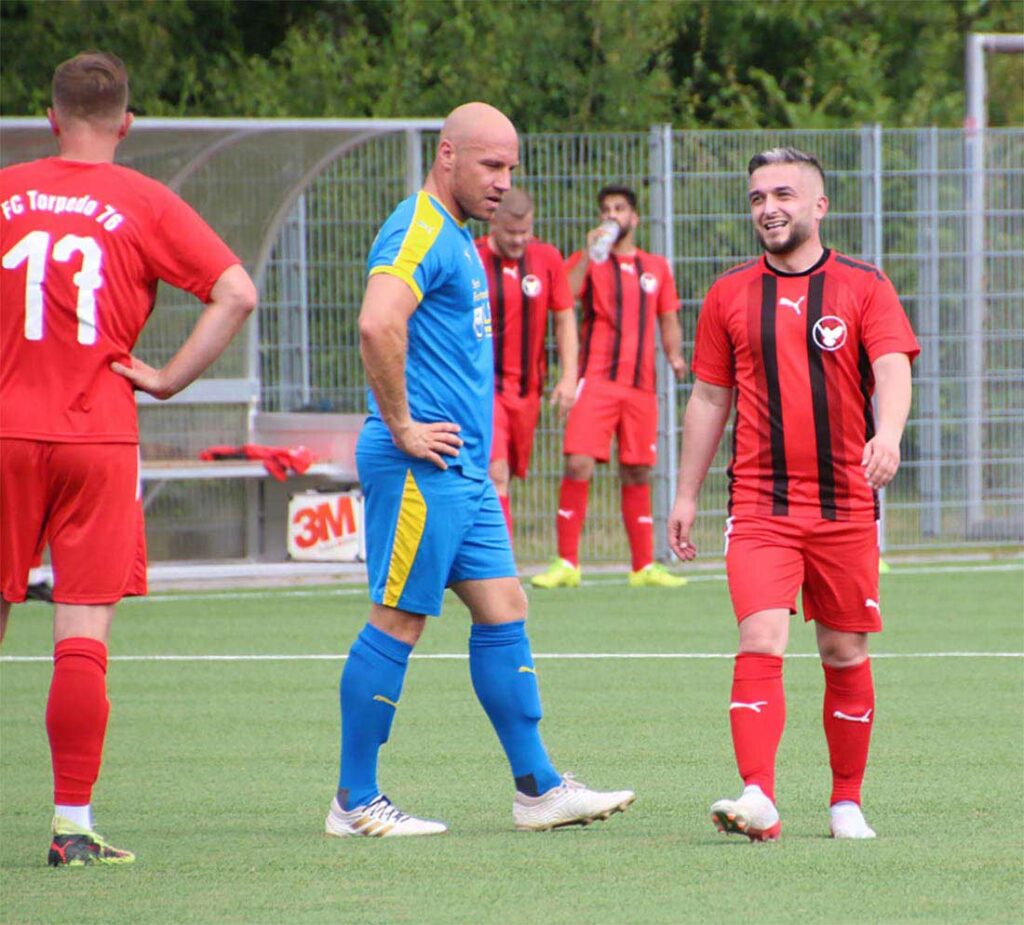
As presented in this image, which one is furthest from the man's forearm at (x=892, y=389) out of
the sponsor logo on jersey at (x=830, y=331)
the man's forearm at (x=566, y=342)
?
the man's forearm at (x=566, y=342)

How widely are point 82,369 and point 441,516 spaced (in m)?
1.08

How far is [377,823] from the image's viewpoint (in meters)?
5.88

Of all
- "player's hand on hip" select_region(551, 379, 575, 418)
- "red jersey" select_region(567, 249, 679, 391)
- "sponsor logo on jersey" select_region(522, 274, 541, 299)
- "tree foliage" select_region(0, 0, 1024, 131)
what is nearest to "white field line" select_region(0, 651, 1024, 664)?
"player's hand on hip" select_region(551, 379, 575, 418)

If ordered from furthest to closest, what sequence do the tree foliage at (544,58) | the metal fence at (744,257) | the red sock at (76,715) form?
1. the tree foliage at (544,58)
2. the metal fence at (744,257)
3. the red sock at (76,715)

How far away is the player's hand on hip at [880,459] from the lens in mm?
5328

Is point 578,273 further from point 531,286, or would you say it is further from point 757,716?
point 757,716

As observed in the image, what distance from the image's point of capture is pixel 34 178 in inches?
216

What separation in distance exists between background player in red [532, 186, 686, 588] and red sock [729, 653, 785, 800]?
7.18m

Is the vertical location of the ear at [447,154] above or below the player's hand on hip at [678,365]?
above

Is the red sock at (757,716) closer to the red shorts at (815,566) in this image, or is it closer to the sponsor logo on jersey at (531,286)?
the red shorts at (815,566)

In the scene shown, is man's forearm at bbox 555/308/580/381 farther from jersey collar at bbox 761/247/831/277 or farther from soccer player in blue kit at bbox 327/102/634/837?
jersey collar at bbox 761/247/831/277

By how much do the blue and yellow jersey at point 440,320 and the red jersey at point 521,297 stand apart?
5.87 meters

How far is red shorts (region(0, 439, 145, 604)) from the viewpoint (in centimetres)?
538

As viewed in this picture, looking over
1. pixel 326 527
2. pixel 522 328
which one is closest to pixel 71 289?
pixel 522 328
